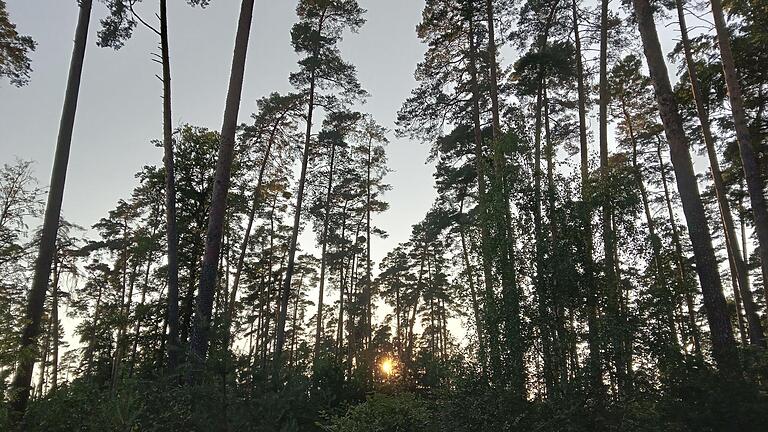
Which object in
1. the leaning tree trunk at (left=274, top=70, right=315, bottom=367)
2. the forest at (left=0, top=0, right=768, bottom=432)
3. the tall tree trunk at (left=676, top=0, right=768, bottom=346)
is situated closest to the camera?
the forest at (left=0, top=0, right=768, bottom=432)

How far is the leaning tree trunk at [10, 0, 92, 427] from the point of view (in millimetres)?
7754

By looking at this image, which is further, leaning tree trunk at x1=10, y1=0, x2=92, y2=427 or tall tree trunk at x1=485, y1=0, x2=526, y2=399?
leaning tree trunk at x1=10, y1=0, x2=92, y2=427

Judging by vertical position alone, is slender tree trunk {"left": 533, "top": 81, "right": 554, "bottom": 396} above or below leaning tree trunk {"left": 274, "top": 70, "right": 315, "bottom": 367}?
below

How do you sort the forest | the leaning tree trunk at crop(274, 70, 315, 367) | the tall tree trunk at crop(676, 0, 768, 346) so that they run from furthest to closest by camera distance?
the leaning tree trunk at crop(274, 70, 315, 367) → the tall tree trunk at crop(676, 0, 768, 346) → the forest

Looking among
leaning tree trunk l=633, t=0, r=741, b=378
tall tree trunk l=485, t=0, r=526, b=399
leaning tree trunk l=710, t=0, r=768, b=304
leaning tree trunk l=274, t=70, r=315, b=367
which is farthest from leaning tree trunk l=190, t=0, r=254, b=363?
leaning tree trunk l=710, t=0, r=768, b=304

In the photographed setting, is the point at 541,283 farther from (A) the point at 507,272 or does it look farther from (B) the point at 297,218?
(B) the point at 297,218

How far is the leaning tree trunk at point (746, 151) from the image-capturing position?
869cm

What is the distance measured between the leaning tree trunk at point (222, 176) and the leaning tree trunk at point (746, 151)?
35.0 feet

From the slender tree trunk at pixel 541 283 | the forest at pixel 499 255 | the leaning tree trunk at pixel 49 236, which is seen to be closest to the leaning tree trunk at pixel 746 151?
the forest at pixel 499 255

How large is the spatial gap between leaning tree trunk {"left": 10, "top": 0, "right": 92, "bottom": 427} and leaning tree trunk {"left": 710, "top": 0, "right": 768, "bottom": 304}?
550 inches

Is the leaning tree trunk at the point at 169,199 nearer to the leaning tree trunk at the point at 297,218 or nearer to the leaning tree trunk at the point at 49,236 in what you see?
the leaning tree trunk at the point at 49,236

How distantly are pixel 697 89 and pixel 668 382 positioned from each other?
28.1ft

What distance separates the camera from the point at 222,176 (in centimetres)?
888

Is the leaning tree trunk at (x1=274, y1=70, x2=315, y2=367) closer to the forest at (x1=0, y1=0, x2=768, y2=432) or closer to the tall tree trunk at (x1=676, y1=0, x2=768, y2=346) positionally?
the forest at (x1=0, y1=0, x2=768, y2=432)
